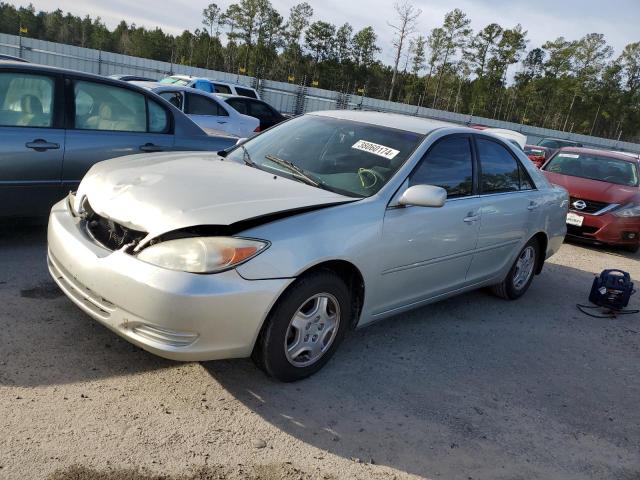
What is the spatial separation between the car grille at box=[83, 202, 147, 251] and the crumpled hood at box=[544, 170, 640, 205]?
7.50 meters

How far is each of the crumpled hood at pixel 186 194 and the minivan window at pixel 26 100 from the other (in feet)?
3.95

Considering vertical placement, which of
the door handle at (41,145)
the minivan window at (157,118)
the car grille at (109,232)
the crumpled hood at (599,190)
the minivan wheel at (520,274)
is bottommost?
the minivan wheel at (520,274)

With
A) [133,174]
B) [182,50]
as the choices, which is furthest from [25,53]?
[182,50]

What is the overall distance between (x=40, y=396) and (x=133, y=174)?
1.39 metres

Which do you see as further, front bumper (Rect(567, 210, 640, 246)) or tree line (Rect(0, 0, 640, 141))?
tree line (Rect(0, 0, 640, 141))

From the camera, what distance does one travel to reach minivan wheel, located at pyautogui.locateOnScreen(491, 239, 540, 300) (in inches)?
211

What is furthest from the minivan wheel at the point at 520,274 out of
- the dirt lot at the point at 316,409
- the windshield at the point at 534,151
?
the windshield at the point at 534,151

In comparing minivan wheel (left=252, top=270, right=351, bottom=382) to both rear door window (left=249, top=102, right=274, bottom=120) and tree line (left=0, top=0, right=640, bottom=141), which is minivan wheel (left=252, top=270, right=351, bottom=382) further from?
tree line (left=0, top=0, right=640, bottom=141)

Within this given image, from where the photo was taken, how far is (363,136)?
161 inches

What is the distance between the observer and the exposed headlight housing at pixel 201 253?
2.77 metres

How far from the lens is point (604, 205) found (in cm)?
852

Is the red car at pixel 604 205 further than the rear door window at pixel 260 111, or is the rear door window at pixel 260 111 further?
the rear door window at pixel 260 111

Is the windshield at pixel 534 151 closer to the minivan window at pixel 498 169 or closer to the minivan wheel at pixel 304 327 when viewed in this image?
the minivan window at pixel 498 169

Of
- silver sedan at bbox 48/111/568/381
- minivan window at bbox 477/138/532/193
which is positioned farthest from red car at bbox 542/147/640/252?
silver sedan at bbox 48/111/568/381
